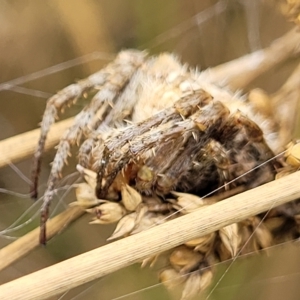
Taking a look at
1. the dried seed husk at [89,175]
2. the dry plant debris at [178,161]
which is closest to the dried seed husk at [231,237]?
the dry plant debris at [178,161]

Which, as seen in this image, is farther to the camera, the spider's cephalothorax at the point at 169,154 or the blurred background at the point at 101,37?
the blurred background at the point at 101,37

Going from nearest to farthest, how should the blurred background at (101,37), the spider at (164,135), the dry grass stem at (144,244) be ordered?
1. the dry grass stem at (144,244)
2. the spider at (164,135)
3. the blurred background at (101,37)

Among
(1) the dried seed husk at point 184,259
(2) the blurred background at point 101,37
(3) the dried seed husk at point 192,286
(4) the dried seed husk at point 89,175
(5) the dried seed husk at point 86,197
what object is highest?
(2) the blurred background at point 101,37

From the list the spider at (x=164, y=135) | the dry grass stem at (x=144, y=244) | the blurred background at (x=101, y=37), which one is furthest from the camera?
the blurred background at (x=101, y=37)

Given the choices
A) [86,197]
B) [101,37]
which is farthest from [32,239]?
[101,37]

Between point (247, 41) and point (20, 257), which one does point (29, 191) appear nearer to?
point (20, 257)

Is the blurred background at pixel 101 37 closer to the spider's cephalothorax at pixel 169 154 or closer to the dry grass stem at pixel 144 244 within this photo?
the spider's cephalothorax at pixel 169 154

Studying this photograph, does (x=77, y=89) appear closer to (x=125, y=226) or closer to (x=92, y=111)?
(x=92, y=111)

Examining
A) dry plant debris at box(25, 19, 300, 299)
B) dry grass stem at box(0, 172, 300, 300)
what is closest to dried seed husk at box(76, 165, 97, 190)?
dry plant debris at box(25, 19, 300, 299)
